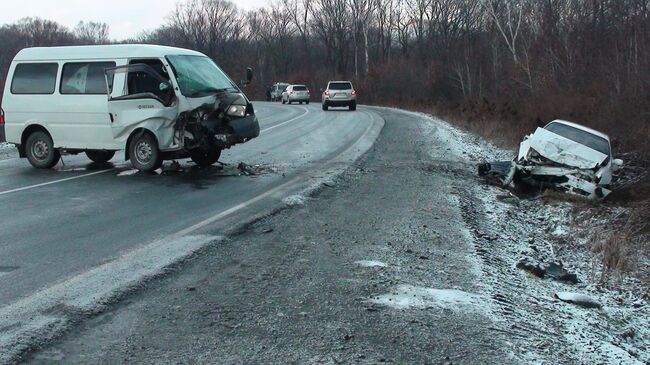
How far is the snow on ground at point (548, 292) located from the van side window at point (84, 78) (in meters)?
6.98

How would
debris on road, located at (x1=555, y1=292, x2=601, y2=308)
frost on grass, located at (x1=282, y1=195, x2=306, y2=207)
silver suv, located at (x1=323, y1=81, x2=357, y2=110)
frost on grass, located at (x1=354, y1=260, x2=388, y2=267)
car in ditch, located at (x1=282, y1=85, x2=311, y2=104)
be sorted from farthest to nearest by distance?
1. car in ditch, located at (x1=282, y1=85, x2=311, y2=104)
2. silver suv, located at (x1=323, y1=81, x2=357, y2=110)
3. frost on grass, located at (x1=282, y1=195, x2=306, y2=207)
4. frost on grass, located at (x1=354, y1=260, x2=388, y2=267)
5. debris on road, located at (x1=555, y1=292, x2=601, y2=308)

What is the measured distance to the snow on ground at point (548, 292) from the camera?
4.86 m

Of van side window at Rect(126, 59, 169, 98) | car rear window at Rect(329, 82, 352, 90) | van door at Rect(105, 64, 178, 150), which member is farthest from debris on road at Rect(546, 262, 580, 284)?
car rear window at Rect(329, 82, 352, 90)

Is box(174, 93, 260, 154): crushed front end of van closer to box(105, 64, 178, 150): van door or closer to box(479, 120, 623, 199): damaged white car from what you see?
box(105, 64, 178, 150): van door

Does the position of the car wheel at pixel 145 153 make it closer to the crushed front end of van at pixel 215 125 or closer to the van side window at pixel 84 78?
the crushed front end of van at pixel 215 125

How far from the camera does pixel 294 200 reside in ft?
33.5

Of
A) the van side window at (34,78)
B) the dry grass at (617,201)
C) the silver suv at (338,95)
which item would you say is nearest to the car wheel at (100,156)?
the van side window at (34,78)

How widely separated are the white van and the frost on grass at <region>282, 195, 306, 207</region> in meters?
2.73

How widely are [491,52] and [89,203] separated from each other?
39922 mm

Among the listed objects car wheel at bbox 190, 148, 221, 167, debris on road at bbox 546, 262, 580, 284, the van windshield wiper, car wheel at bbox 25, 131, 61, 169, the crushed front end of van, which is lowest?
debris on road at bbox 546, 262, 580, 284

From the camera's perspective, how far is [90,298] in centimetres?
544

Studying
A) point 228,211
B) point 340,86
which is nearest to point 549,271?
point 228,211

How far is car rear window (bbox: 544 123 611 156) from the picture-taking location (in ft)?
44.2

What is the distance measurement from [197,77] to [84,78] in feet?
7.14
